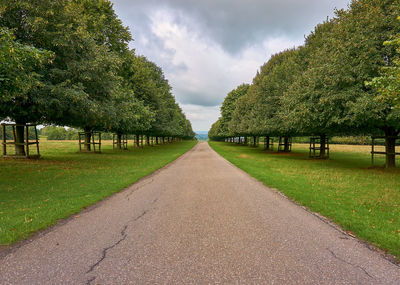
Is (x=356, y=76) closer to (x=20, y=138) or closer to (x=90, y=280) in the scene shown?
(x=90, y=280)

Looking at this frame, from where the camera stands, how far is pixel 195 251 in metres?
3.58

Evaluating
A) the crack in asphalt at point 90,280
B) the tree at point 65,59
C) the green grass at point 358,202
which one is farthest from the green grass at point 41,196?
the green grass at point 358,202

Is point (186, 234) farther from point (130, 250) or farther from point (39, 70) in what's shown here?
point (39, 70)

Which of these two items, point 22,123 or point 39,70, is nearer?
point 39,70

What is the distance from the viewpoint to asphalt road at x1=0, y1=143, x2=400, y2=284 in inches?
116

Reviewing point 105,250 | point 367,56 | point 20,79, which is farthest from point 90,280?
point 367,56

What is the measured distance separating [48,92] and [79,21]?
6.54 metres

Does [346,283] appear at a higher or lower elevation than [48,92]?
lower

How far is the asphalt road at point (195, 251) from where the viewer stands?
9.64 ft

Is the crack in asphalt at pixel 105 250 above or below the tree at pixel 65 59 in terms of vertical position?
below

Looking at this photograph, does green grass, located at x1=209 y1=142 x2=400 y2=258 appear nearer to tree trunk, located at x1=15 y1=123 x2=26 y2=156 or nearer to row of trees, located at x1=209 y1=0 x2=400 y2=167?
row of trees, located at x1=209 y1=0 x2=400 y2=167

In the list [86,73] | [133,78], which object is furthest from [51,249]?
[133,78]

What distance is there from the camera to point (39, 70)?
13.0m

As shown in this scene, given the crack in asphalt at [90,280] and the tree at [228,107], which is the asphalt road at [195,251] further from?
the tree at [228,107]
